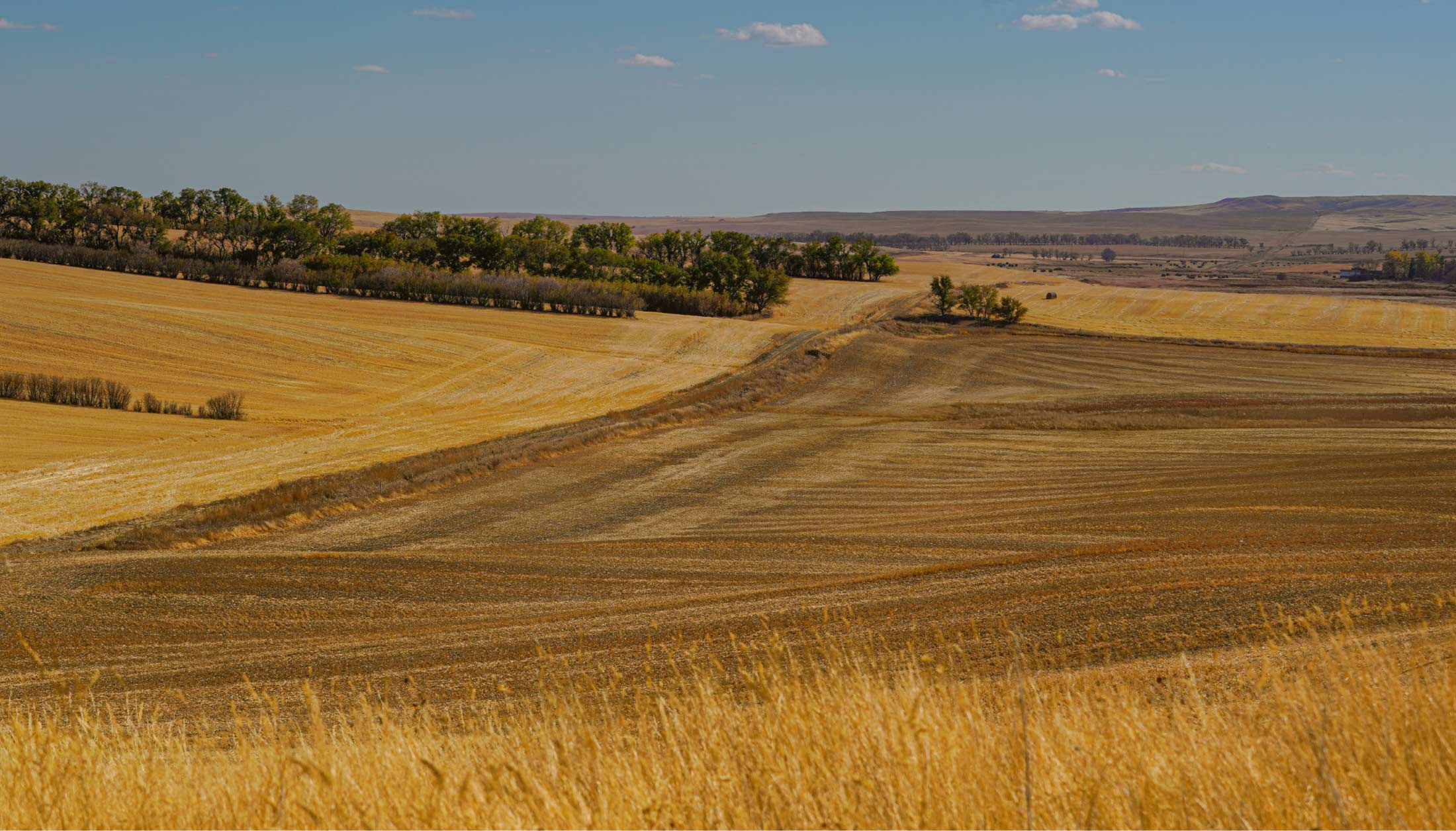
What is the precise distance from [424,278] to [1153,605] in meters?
81.4

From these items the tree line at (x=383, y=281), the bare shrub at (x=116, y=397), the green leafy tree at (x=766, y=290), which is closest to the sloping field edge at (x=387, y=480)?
the bare shrub at (x=116, y=397)

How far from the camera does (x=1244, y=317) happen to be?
90.1m

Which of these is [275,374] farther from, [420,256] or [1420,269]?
[1420,269]

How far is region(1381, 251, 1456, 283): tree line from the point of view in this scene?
132 m

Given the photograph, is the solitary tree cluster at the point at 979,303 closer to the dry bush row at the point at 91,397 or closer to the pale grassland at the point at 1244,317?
the pale grassland at the point at 1244,317

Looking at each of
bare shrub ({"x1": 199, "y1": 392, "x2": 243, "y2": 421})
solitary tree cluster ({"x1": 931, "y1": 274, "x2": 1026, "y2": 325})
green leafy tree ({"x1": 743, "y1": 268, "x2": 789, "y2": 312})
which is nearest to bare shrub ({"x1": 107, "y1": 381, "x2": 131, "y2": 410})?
bare shrub ({"x1": 199, "y1": 392, "x2": 243, "y2": 421})

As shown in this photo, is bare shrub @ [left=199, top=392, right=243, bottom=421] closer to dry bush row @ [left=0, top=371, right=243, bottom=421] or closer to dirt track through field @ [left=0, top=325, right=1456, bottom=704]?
dry bush row @ [left=0, top=371, right=243, bottom=421]

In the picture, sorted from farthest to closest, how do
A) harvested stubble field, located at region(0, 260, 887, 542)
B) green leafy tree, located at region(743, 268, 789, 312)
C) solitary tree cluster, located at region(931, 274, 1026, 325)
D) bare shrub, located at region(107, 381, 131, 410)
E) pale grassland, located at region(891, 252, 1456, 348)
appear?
1. green leafy tree, located at region(743, 268, 789, 312)
2. solitary tree cluster, located at region(931, 274, 1026, 325)
3. pale grassland, located at region(891, 252, 1456, 348)
4. bare shrub, located at region(107, 381, 131, 410)
5. harvested stubble field, located at region(0, 260, 887, 542)

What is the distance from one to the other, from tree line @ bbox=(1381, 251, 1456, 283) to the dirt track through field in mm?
99659

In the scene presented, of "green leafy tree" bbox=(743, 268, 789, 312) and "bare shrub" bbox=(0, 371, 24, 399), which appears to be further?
"green leafy tree" bbox=(743, 268, 789, 312)

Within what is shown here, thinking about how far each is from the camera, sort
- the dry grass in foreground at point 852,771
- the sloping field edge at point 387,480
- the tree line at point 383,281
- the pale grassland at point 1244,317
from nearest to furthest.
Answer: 1. the dry grass in foreground at point 852,771
2. the sloping field edge at point 387,480
3. the pale grassland at point 1244,317
4. the tree line at point 383,281

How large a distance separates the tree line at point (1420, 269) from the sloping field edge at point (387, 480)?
353 feet

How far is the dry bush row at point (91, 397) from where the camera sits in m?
46.5

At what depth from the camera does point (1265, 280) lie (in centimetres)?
13412
